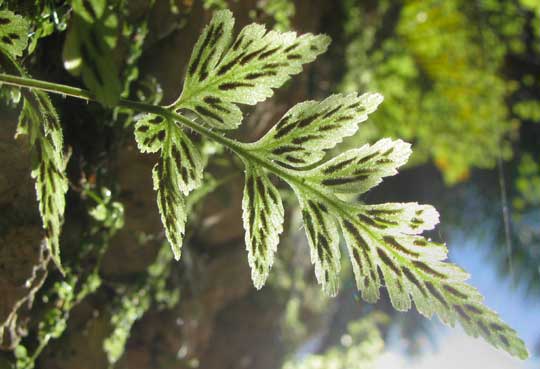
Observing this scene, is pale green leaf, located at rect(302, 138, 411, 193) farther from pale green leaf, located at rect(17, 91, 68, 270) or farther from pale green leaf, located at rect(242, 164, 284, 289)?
pale green leaf, located at rect(17, 91, 68, 270)

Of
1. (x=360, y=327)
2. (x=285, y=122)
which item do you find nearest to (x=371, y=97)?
(x=285, y=122)

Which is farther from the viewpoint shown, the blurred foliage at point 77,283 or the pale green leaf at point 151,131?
the blurred foliage at point 77,283

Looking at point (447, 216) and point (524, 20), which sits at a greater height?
point (524, 20)

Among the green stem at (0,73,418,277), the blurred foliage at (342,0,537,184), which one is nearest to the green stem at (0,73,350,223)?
the green stem at (0,73,418,277)

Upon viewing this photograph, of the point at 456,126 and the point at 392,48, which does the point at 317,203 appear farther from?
the point at 456,126

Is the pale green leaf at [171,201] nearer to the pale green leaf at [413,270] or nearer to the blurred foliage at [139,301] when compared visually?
the pale green leaf at [413,270]

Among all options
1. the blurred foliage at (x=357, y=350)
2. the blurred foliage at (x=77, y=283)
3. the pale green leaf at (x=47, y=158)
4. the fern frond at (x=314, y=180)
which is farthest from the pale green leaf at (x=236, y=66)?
the blurred foliage at (x=357, y=350)

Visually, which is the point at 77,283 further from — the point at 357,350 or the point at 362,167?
the point at 357,350
